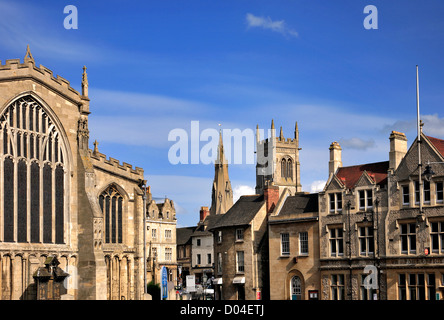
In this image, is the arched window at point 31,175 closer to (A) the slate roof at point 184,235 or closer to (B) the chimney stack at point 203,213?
(A) the slate roof at point 184,235

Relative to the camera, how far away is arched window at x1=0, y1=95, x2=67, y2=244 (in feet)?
138

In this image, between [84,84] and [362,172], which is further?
[362,172]

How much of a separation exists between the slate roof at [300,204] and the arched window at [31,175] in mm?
23620

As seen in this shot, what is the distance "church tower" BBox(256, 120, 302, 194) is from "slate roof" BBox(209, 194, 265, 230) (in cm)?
6967

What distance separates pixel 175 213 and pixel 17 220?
210 ft

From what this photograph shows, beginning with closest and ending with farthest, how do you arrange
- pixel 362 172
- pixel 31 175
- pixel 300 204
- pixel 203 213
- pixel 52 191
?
pixel 31 175
pixel 52 191
pixel 362 172
pixel 300 204
pixel 203 213

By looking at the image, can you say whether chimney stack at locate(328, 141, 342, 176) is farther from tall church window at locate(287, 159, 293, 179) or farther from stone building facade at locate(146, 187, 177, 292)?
tall church window at locate(287, 159, 293, 179)

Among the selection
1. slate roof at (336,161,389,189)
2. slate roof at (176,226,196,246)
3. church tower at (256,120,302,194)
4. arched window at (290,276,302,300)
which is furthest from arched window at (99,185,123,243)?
church tower at (256,120,302,194)

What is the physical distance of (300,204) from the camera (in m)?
62.4

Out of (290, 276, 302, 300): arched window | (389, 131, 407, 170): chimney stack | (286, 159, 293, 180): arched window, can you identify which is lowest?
(290, 276, 302, 300): arched window

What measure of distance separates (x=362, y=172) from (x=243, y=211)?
1350cm

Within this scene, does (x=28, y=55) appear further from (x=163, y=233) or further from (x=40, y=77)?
(x=163, y=233)

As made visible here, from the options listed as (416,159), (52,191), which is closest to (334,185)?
(416,159)

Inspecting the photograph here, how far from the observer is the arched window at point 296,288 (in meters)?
59.6
